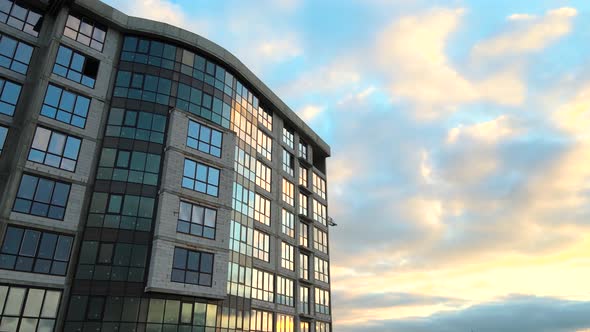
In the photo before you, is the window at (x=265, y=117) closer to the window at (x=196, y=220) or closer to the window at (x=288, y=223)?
the window at (x=288, y=223)

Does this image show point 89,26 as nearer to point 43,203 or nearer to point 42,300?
point 43,203

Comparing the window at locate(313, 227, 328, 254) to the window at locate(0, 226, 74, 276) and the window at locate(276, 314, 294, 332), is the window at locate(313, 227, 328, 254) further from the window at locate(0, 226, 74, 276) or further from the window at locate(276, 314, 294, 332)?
the window at locate(0, 226, 74, 276)

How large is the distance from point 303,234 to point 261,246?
353 inches

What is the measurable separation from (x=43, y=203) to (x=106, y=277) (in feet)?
21.1

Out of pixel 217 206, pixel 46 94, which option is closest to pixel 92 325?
pixel 217 206

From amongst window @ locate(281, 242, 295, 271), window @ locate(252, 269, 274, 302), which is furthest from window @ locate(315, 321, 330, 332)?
window @ locate(252, 269, 274, 302)

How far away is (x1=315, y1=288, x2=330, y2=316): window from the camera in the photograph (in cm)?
4759

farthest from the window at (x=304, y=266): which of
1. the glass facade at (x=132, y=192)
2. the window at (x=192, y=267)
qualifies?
the window at (x=192, y=267)

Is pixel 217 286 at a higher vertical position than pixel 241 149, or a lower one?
lower

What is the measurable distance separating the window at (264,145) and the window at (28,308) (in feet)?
72.5

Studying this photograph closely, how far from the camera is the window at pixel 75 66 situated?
106 feet

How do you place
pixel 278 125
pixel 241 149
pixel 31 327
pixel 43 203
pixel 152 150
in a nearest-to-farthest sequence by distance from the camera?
pixel 31 327, pixel 43 203, pixel 152 150, pixel 241 149, pixel 278 125

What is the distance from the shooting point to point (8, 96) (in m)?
30.2

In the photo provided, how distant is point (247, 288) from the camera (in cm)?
3675
